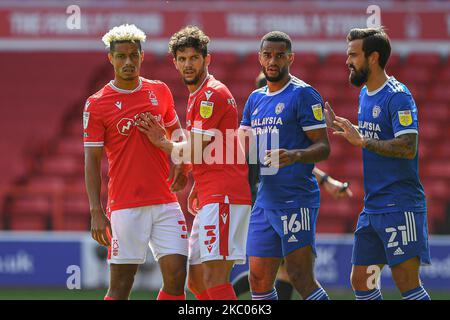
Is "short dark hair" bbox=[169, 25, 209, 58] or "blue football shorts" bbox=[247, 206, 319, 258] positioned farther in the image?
"blue football shorts" bbox=[247, 206, 319, 258]

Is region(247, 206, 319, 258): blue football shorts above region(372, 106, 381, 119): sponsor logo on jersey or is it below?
below

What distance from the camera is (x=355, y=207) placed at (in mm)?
14594

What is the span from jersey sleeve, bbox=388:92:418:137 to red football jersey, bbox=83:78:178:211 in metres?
1.54

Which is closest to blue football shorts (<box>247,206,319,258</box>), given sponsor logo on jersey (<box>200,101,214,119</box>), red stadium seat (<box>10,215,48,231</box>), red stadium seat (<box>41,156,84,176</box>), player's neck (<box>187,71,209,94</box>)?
sponsor logo on jersey (<box>200,101,214,119</box>)

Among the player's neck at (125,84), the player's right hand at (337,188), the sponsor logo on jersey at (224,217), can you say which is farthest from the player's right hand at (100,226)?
the player's right hand at (337,188)

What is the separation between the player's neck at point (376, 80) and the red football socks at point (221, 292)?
5.41 ft

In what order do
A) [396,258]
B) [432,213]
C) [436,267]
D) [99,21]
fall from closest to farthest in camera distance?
[396,258] < [436,267] < [99,21] < [432,213]

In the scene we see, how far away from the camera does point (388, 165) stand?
21.1 ft

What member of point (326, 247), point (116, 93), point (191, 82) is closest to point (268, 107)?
point (191, 82)

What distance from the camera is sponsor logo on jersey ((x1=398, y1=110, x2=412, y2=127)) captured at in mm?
6226

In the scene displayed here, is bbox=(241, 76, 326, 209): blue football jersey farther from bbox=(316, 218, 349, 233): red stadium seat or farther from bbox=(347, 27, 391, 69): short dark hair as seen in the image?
bbox=(316, 218, 349, 233): red stadium seat

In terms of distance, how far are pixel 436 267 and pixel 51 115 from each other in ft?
27.4
